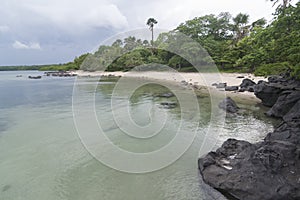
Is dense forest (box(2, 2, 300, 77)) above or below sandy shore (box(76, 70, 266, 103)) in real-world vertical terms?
above

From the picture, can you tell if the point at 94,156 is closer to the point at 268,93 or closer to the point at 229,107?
the point at 229,107

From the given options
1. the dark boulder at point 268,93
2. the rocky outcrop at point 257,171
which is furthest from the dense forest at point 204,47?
the rocky outcrop at point 257,171

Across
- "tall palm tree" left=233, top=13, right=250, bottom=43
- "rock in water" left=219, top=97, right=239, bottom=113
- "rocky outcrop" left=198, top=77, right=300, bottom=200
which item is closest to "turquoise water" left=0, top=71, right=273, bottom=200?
"rocky outcrop" left=198, top=77, right=300, bottom=200

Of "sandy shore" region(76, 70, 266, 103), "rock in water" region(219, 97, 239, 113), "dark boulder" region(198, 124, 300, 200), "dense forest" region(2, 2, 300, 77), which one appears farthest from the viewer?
"dense forest" region(2, 2, 300, 77)

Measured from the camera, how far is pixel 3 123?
42.8ft

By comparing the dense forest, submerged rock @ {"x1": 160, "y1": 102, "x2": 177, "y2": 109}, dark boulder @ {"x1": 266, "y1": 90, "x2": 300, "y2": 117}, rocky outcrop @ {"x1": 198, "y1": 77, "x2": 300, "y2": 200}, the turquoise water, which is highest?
the dense forest

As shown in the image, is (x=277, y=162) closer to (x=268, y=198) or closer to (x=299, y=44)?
(x=268, y=198)

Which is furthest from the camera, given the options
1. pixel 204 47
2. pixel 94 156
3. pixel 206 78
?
pixel 204 47

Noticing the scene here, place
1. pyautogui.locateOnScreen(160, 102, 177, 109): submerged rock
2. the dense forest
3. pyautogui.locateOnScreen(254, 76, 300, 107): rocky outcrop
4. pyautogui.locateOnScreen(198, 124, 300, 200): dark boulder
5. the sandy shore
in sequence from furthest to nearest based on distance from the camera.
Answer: the dense forest → the sandy shore → pyautogui.locateOnScreen(160, 102, 177, 109): submerged rock → pyautogui.locateOnScreen(254, 76, 300, 107): rocky outcrop → pyautogui.locateOnScreen(198, 124, 300, 200): dark boulder

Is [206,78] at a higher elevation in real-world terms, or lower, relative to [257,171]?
higher

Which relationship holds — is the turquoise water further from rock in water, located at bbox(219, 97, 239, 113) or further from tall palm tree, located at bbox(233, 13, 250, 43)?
tall palm tree, located at bbox(233, 13, 250, 43)

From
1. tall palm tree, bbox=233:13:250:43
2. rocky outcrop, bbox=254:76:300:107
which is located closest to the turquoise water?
rocky outcrop, bbox=254:76:300:107

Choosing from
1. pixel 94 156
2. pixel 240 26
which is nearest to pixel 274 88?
pixel 94 156

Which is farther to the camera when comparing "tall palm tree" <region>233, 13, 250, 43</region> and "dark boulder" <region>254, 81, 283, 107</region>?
"tall palm tree" <region>233, 13, 250, 43</region>
